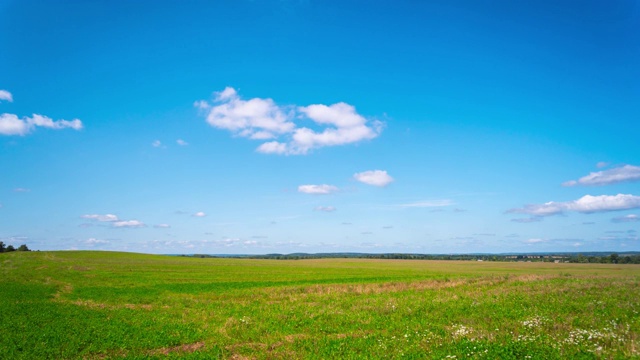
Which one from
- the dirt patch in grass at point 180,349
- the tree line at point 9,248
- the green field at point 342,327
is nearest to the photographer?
the green field at point 342,327

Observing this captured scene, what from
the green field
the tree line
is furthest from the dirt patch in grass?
the tree line

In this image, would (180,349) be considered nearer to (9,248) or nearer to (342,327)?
(342,327)

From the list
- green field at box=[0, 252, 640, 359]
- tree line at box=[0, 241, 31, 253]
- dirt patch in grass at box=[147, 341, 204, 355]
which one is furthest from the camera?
tree line at box=[0, 241, 31, 253]

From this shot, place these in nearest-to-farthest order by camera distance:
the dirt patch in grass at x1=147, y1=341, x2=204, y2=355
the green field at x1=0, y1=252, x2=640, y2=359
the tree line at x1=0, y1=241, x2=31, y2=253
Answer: the green field at x1=0, y1=252, x2=640, y2=359 → the dirt patch in grass at x1=147, y1=341, x2=204, y2=355 → the tree line at x1=0, y1=241, x2=31, y2=253

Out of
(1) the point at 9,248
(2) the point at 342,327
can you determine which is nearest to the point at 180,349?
(2) the point at 342,327

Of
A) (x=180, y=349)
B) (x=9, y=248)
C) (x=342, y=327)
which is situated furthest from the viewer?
(x=9, y=248)

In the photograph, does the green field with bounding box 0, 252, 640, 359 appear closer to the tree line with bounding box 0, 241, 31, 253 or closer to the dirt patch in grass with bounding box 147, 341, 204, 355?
the dirt patch in grass with bounding box 147, 341, 204, 355

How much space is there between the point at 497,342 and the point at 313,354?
7.79 m

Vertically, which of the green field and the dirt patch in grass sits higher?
the green field

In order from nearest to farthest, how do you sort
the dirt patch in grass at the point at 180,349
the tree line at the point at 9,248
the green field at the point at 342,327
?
the green field at the point at 342,327 < the dirt patch in grass at the point at 180,349 < the tree line at the point at 9,248

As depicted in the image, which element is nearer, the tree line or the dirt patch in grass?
the dirt patch in grass

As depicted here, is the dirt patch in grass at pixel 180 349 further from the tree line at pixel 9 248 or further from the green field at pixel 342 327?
the tree line at pixel 9 248

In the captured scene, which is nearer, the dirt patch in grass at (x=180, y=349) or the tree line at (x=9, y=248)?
the dirt patch in grass at (x=180, y=349)

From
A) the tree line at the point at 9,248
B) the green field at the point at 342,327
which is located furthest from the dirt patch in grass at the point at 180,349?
the tree line at the point at 9,248
